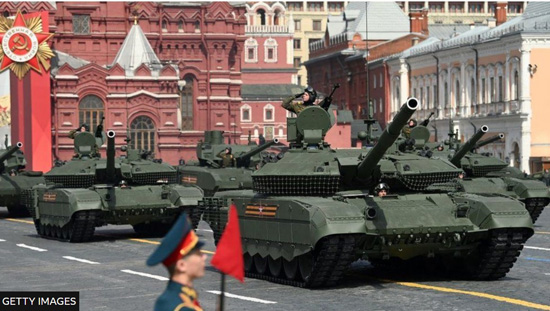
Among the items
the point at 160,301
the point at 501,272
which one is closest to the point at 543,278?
the point at 501,272

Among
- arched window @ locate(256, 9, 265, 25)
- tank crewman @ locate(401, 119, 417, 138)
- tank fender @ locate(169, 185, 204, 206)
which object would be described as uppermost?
arched window @ locate(256, 9, 265, 25)

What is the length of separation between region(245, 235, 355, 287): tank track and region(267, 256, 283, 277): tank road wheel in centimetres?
121

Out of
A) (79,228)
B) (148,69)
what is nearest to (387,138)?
(79,228)

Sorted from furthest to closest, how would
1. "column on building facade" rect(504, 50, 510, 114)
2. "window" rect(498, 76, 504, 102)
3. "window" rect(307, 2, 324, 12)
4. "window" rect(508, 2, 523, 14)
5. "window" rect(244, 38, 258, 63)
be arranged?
"window" rect(307, 2, 324, 12) < "window" rect(508, 2, 523, 14) < "window" rect(244, 38, 258, 63) < "window" rect(498, 76, 504, 102) < "column on building facade" rect(504, 50, 510, 114)

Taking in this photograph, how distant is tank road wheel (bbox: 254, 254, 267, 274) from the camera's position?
20.2 metres

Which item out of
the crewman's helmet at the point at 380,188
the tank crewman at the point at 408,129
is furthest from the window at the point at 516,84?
the crewman's helmet at the point at 380,188

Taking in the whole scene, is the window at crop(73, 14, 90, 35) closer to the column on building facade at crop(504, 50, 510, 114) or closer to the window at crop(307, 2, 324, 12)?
the column on building facade at crop(504, 50, 510, 114)

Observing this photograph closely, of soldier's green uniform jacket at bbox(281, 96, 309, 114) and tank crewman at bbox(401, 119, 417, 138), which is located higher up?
soldier's green uniform jacket at bbox(281, 96, 309, 114)

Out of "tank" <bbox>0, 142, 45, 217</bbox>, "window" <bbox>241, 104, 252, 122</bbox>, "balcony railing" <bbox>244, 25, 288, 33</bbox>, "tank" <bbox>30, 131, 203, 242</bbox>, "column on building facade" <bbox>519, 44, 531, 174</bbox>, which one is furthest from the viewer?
"balcony railing" <bbox>244, 25, 288, 33</bbox>

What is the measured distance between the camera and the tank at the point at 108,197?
28.4 meters

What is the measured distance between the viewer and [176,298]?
26.7 feet

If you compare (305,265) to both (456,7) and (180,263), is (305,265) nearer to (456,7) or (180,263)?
(180,263)

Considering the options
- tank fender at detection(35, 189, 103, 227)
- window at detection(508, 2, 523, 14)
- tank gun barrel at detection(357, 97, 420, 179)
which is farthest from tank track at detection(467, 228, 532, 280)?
window at detection(508, 2, 523, 14)

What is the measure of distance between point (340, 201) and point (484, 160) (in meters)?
14.0
